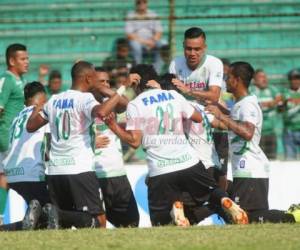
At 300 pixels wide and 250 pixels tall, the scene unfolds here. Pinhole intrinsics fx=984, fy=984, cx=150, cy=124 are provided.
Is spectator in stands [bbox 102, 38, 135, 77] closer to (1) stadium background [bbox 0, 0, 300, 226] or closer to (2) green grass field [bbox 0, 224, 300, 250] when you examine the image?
(1) stadium background [bbox 0, 0, 300, 226]

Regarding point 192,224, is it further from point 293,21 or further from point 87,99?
point 293,21

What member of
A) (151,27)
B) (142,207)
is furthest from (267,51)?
(142,207)

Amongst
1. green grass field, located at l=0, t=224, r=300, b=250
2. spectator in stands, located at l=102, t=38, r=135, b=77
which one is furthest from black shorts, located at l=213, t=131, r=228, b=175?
spectator in stands, located at l=102, t=38, r=135, b=77

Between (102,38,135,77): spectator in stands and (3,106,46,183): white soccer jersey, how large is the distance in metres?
4.30

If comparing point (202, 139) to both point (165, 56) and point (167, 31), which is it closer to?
point (165, 56)

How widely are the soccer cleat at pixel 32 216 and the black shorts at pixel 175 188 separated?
1374mm

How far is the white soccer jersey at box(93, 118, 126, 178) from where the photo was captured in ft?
43.2

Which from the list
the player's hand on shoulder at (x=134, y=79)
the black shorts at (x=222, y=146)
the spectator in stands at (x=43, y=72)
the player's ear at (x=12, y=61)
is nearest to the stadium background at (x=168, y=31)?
the spectator in stands at (x=43, y=72)

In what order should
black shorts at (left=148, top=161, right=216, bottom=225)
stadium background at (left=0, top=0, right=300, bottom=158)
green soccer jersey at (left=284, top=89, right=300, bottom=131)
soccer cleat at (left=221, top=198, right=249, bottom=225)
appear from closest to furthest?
soccer cleat at (left=221, top=198, right=249, bottom=225)
black shorts at (left=148, top=161, right=216, bottom=225)
green soccer jersey at (left=284, top=89, right=300, bottom=131)
stadium background at (left=0, top=0, right=300, bottom=158)

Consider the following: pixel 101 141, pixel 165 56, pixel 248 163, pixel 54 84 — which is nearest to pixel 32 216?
pixel 101 141

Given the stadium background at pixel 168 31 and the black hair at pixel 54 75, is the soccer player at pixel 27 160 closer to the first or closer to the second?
the black hair at pixel 54 75

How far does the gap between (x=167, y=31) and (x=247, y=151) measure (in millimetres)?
5503

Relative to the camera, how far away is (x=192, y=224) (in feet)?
40.0

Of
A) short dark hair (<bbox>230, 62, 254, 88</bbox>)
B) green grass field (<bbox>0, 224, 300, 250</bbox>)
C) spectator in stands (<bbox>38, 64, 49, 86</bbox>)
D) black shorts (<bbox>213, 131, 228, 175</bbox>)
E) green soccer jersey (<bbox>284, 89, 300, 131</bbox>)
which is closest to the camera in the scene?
green grass field (<bbox>0, 224, 300, 250</bbox>)
